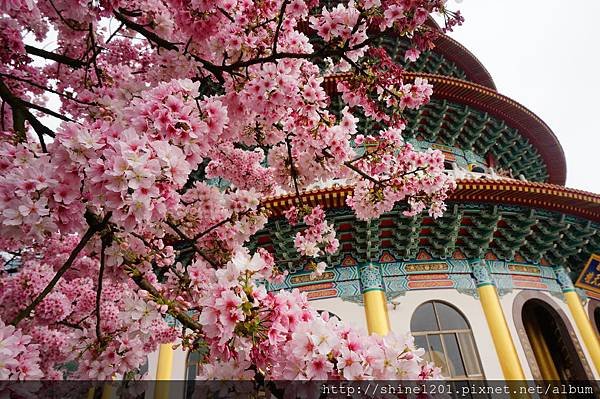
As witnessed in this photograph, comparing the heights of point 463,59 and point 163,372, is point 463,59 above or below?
above

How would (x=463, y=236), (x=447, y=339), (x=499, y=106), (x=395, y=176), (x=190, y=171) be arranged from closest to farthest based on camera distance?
1. (x=190, y=171)
2. (x=395, y=176)
3. (x=447, y=339)
4. (x=463, y=236)
5. (x=499, y=106)

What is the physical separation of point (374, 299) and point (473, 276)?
7.13 ft

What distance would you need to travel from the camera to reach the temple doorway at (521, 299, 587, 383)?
7633 mm

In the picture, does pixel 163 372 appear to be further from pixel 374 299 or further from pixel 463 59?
pixel 463 59

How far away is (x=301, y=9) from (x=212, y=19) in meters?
0.82

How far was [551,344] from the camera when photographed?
344 inches

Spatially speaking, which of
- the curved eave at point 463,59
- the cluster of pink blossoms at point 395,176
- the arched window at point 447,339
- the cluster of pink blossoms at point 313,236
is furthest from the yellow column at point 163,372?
the curved eave at point 463,59

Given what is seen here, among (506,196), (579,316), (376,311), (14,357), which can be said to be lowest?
(14,357)

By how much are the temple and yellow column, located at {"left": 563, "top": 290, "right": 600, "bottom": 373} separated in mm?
20

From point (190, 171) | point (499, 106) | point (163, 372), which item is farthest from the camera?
point (499, 106)

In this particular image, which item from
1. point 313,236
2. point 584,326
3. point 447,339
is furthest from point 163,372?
point 584,326

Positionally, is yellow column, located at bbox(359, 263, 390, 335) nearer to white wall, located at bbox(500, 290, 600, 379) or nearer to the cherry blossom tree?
white wall, located at bbox(500, 290, 600, 379)

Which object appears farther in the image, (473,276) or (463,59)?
(463,59)

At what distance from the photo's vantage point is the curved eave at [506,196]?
6.52 meters
